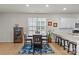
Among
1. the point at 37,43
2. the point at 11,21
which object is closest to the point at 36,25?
the point at 11,21

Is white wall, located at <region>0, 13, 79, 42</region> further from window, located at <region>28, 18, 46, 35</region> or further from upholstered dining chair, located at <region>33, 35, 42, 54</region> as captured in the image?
upholstered dining chair, located at <region>33, 35, 42, 54</region>

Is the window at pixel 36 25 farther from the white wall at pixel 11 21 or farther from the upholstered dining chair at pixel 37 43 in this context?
the upholstered dining chair at pixel 37 43

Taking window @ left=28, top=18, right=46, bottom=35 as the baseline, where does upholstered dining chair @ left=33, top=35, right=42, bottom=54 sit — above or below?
below

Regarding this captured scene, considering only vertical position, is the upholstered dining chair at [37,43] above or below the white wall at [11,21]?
below

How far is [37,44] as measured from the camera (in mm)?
7555

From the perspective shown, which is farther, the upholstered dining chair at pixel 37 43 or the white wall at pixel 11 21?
the white wall at pixel 11 21

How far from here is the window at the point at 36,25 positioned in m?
11.8

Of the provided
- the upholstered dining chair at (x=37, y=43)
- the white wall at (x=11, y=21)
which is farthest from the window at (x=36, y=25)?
the upholstered dining chair at (x=37, y=43)

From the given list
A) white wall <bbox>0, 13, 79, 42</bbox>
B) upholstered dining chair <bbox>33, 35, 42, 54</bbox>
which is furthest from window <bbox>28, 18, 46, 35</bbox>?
upholstered dining chair <bbox>33, 35, 42, 54</bbox>

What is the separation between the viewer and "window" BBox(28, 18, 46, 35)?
1177 cm

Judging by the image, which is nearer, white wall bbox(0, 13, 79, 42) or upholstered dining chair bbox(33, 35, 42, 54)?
upholstered dining chair bbox(33, 35, 42, 54)

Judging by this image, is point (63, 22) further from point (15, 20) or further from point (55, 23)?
point (15, 20)
